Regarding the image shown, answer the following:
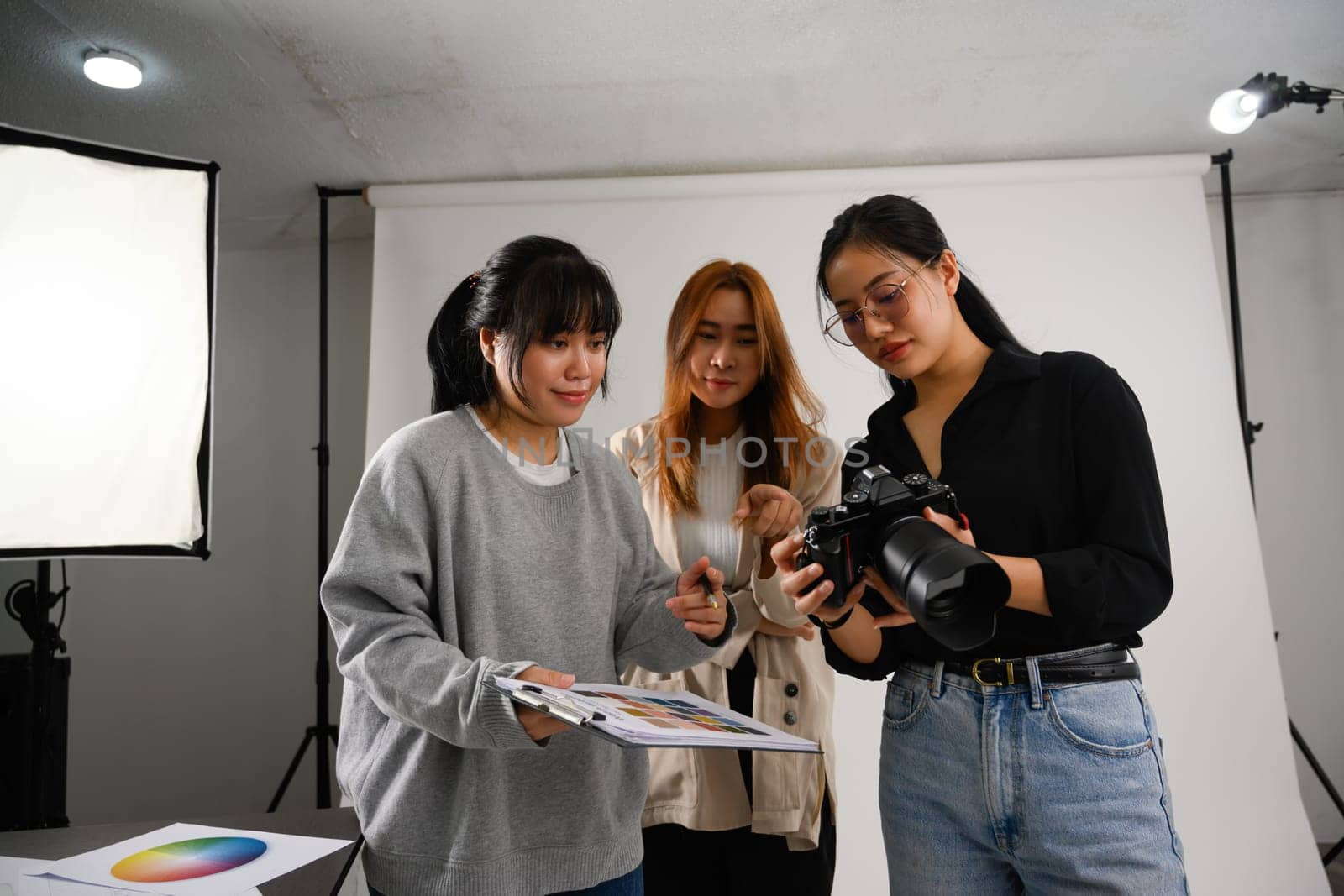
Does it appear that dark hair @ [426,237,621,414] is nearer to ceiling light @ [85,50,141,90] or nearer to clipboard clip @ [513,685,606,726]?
clipboard clip @ [513,685,606,726]

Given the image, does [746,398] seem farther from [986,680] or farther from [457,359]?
[986,680]

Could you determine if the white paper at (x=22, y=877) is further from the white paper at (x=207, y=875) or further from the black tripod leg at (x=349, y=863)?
the black tripod leg at (x=349, y=863)

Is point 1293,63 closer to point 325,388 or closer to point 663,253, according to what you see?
point 663,253

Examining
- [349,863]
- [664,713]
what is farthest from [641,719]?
[349,863]

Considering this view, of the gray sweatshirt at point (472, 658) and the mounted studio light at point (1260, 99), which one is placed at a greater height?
the mounted studio light at point (1260, 99)

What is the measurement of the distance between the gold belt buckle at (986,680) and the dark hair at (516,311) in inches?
21.7

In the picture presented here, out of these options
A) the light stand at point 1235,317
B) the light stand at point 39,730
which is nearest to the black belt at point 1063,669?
the light stand at point 39,730

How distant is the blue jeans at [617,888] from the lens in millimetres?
Result: 911

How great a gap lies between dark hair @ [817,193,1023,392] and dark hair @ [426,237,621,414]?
11.9 inches

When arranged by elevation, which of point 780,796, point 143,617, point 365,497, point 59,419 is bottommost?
point 780,796

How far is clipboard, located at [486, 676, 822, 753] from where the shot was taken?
2.15 ft

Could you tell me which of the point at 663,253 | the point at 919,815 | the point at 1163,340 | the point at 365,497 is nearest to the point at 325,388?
the point at 663,253

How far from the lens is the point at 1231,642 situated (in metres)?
2.44

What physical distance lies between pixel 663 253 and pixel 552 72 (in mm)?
621
